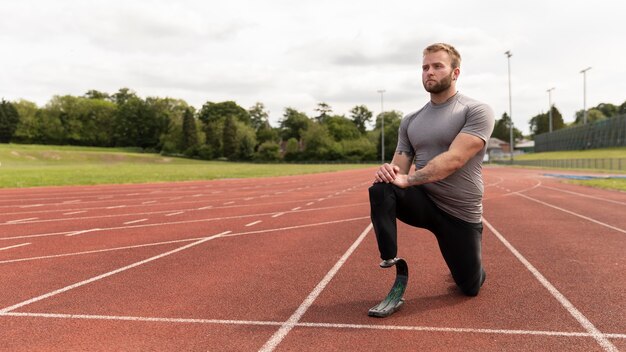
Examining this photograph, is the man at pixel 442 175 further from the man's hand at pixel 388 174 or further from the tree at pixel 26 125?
the tree at pixel 26 125

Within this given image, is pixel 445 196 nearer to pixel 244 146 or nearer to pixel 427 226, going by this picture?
pixel 427 226

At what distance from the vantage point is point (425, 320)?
363 centimetres

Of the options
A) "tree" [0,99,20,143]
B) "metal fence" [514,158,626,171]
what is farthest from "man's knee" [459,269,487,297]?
"tree" [0,99,20,143]

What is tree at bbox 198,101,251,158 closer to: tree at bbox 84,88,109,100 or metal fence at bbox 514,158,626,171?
tree at bbox 84,88,109,100

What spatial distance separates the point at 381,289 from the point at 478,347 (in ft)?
4.91

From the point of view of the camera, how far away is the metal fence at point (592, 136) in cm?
6197

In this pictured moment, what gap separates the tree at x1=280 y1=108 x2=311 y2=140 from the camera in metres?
113

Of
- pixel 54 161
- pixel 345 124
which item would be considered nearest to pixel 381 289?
pixel 54 161

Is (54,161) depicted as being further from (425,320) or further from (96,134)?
(425,320)

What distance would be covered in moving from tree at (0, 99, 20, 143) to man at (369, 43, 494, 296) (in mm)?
111797

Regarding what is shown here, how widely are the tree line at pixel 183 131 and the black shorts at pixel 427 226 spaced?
8408cm

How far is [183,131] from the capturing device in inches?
3799

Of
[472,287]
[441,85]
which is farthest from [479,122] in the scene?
[472,287]

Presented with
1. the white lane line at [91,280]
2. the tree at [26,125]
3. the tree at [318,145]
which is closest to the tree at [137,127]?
the tree at [26,125]
